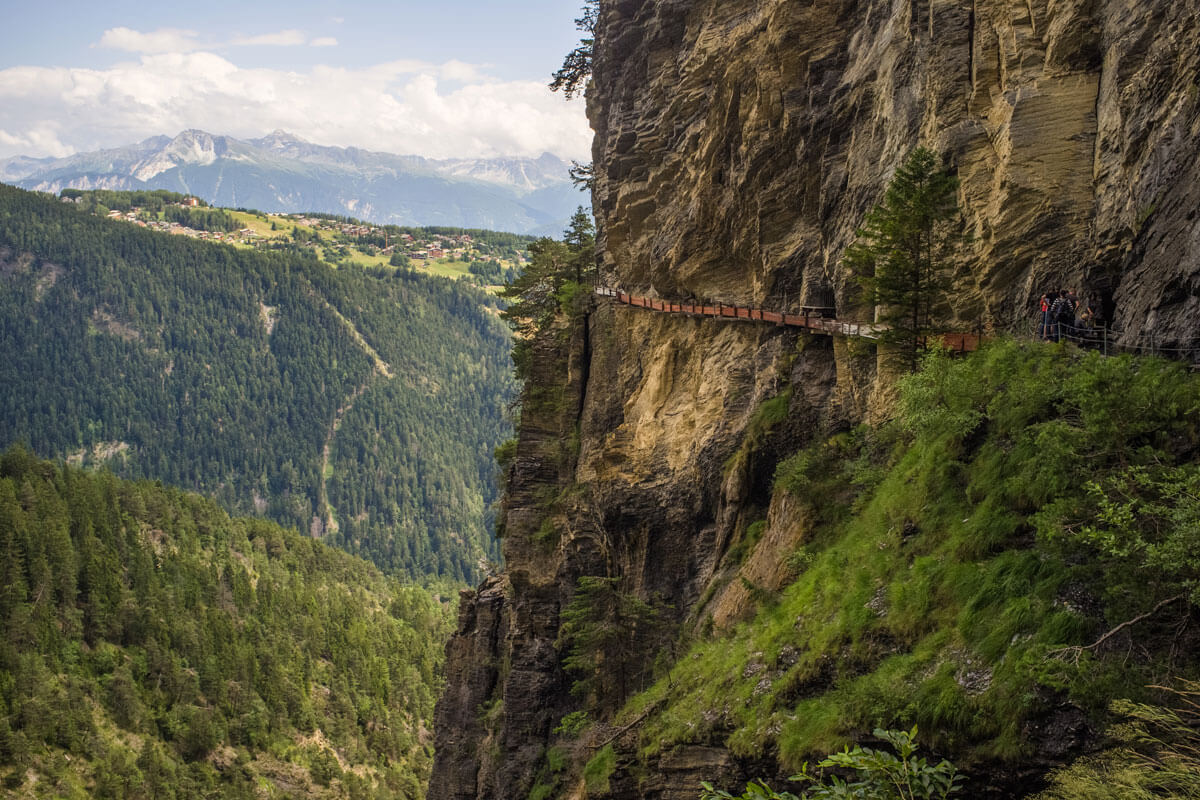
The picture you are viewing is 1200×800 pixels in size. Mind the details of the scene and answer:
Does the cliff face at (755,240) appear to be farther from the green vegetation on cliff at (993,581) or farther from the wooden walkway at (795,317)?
the green vegetation on cliff at (993,581)

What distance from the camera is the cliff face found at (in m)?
17.1

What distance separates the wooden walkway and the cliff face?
1.44 ft

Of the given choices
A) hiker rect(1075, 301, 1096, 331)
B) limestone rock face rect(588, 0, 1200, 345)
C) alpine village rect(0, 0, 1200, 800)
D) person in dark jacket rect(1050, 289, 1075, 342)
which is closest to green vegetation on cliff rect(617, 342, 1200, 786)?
alpine village rect(0, 0, 1200, 800)

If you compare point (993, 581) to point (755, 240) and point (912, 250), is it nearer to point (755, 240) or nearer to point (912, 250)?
point (912, 250)

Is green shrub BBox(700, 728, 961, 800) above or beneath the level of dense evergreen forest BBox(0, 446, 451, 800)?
above

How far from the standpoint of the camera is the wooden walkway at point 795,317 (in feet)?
65.9

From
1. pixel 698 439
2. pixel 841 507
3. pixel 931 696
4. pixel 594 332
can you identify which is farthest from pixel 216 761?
pixel 931 696

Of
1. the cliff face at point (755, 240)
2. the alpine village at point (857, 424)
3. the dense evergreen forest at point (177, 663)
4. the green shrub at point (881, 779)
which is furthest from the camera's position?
the dense evergreen forest at point (177, 663)

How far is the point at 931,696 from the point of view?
492 inches

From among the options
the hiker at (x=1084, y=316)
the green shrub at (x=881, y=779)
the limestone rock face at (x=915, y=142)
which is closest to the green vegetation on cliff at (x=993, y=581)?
the hiker at (x=1084, y=316)

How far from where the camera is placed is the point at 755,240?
29.4 metres

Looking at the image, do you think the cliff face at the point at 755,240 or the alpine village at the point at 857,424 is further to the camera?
the cliff face at the point at 755,240

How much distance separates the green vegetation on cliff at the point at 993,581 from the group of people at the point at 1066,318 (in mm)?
1050

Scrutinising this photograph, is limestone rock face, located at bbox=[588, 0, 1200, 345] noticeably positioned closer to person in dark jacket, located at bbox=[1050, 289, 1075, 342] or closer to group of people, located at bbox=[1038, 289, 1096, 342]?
group of people, located at bbox=[1038, 289, 1096, 342]
